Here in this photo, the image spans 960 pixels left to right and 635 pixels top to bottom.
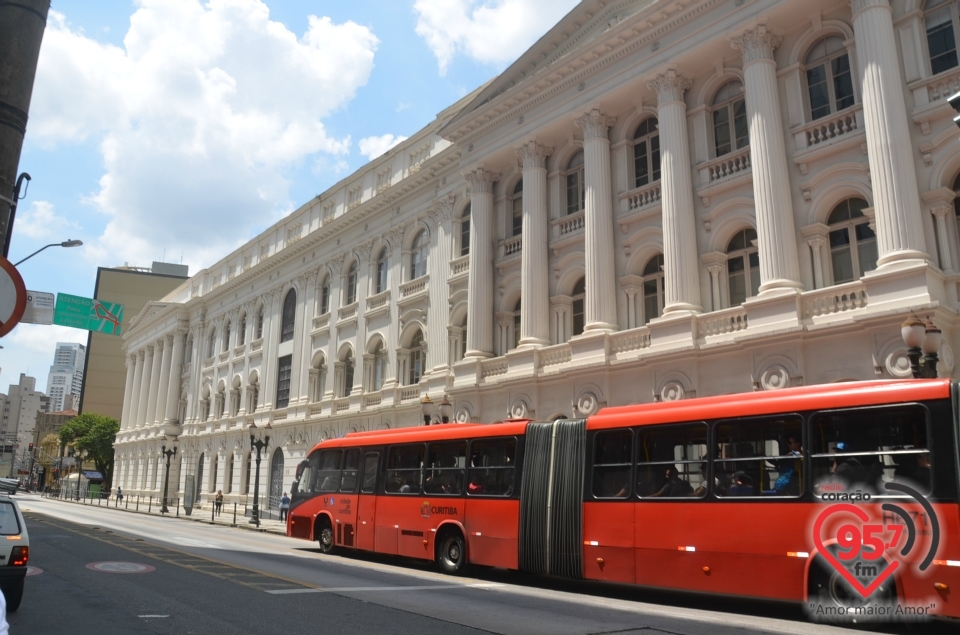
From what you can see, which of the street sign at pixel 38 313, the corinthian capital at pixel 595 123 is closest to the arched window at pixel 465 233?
the corinthian capital at pixel 595 123

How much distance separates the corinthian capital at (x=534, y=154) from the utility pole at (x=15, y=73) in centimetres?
2327

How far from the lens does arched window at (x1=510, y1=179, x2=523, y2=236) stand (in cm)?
2847

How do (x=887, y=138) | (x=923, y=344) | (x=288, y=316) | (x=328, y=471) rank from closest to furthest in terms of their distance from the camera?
(x=923, y=344)
(x=887, y=138)
(x=328, y=471)
(x=288, y=316)

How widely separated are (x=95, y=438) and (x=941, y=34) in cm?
8752

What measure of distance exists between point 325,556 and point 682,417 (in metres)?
11.2

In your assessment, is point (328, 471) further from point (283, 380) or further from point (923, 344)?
point (283, 380)

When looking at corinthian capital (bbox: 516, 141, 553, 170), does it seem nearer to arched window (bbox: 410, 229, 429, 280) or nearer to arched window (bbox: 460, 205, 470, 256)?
arched window (bbox: 460, 205, 470, 256)

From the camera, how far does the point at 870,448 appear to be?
10250mm

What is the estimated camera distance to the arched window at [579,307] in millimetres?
25328

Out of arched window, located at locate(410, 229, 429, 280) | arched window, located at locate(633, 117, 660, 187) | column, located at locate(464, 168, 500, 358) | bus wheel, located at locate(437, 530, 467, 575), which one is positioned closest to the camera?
bus wheel, located at locate(437, 530, 467, 575)

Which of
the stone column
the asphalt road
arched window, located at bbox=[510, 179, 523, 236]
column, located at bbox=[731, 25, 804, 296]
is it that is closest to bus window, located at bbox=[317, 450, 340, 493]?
the asphalt road

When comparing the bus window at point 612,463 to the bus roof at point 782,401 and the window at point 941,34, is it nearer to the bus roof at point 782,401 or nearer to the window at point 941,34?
the bus roof at point 782,401

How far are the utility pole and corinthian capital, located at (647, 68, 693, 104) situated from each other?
2052 cm

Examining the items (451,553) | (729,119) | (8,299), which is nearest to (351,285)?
(729,119)
